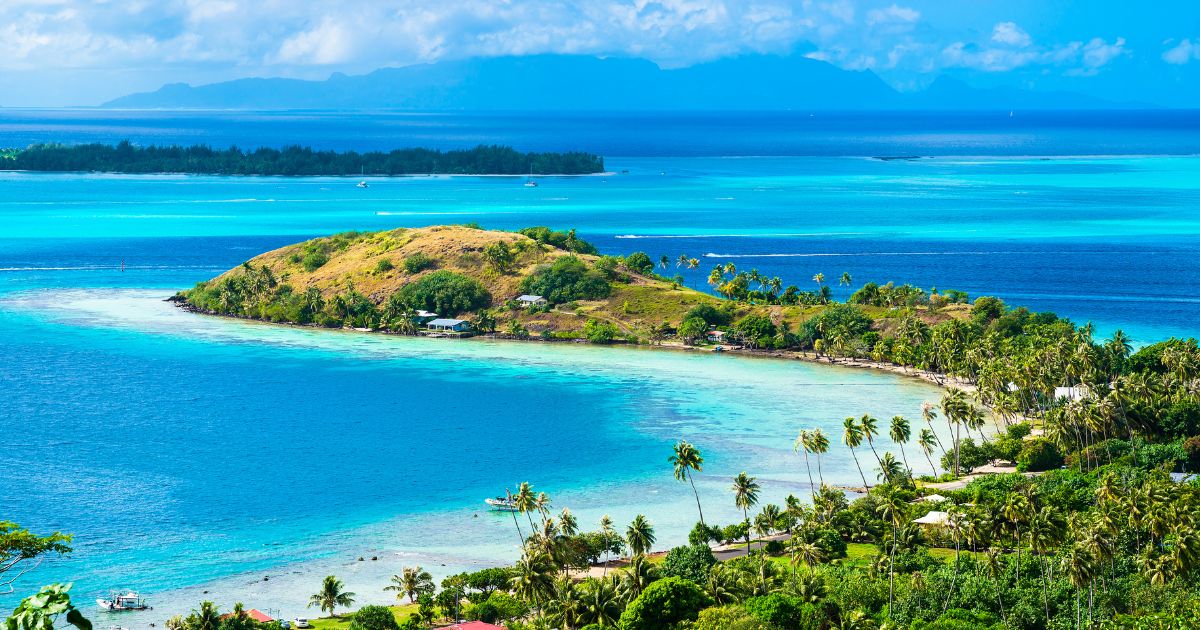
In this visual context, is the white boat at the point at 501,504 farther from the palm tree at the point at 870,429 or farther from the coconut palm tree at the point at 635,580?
the palm tree at the point at 870,429

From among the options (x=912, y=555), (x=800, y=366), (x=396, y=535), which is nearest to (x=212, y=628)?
(x=396, y=535)

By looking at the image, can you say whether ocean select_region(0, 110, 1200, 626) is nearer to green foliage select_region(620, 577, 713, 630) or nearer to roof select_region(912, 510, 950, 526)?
roof select_region(912, 510, 950, 526)

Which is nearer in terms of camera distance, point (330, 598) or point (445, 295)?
point (330, 598)

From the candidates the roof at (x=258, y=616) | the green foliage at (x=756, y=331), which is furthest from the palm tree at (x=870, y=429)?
the roof at (x=258, y=616)

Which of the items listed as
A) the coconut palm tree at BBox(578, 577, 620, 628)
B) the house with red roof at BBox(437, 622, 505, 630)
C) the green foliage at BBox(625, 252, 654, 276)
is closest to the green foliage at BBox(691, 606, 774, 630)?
the coconut palm tree at BBox(578, 577, 620, 628)

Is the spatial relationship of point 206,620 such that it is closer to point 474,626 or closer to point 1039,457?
point 474,626

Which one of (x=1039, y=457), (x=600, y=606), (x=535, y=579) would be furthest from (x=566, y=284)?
(x=535, y=579)
